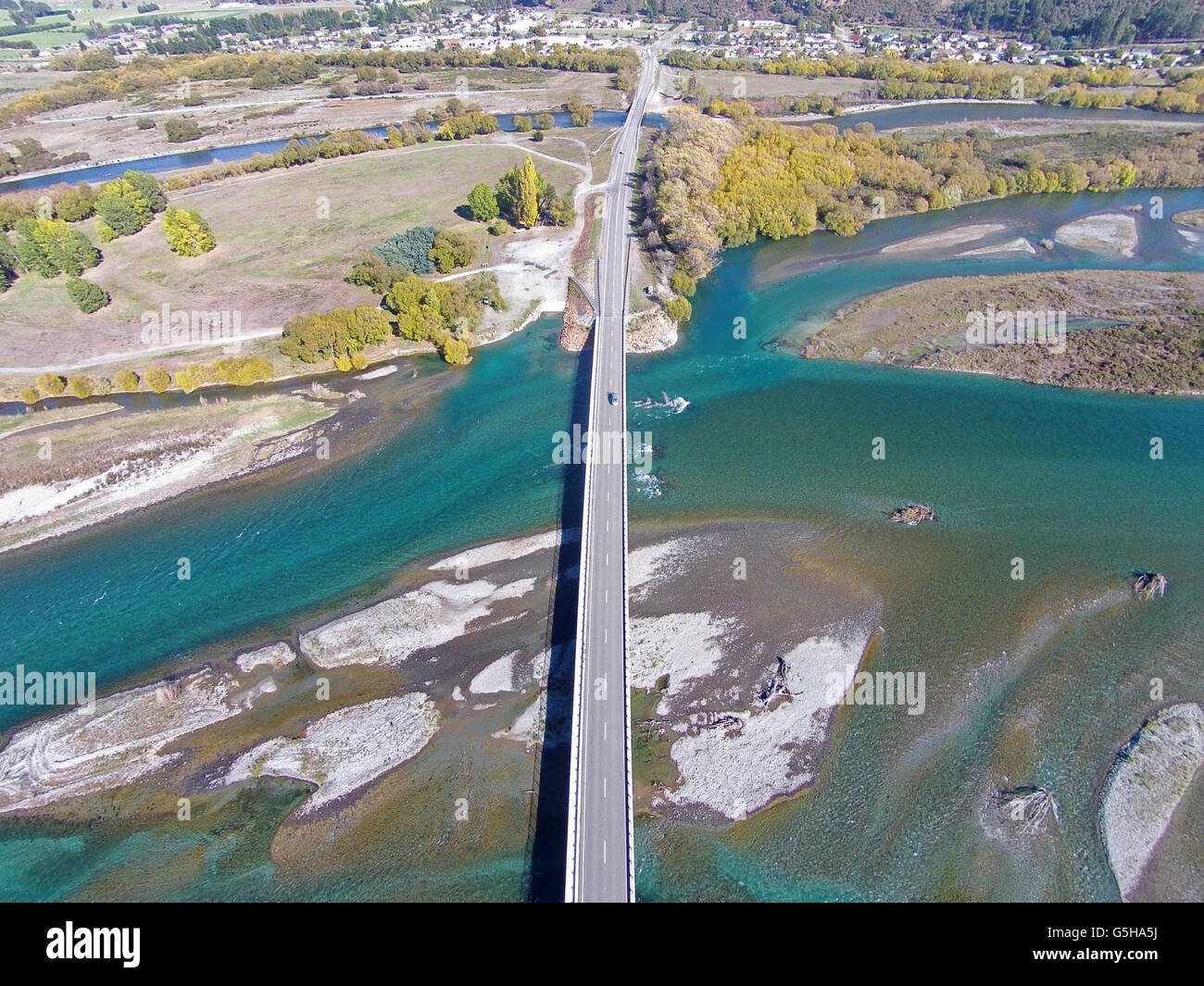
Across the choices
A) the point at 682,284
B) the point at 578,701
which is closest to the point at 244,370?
the point at 682,284

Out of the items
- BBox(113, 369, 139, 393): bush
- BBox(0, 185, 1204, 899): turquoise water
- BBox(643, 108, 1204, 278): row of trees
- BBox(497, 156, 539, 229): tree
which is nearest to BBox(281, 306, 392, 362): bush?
BBox(0, 185, 1204, 899): turquoise water

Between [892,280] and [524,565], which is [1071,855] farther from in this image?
[892,280]

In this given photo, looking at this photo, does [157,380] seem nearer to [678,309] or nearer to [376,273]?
[376,273]

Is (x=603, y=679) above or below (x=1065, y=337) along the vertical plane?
below

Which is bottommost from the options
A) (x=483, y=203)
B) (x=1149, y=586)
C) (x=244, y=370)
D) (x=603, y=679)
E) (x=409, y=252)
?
(x=603, y=679)

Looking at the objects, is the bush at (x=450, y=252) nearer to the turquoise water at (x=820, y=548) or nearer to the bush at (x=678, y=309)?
the turquoise water at (x=820, y=548)
